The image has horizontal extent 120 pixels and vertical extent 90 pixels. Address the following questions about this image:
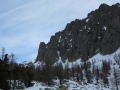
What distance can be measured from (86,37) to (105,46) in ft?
101

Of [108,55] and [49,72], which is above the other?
[108,55]

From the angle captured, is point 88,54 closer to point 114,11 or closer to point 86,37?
point 86,37

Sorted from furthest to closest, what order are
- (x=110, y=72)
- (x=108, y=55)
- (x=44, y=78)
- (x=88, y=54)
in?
(x=88, y=54)
(x=108, y=55)
(x=110, y=72)
(x=44, y=78)

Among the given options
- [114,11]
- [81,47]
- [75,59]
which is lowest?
[75,59]

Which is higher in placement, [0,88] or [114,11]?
[114,11]

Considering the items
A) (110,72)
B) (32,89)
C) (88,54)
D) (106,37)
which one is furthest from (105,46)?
(32,89)

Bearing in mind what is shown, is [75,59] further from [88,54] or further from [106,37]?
[106,37]

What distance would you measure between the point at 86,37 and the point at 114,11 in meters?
39.5

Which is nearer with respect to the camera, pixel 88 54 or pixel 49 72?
pixel 49 72

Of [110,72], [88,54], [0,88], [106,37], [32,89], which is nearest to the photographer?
[0,88]

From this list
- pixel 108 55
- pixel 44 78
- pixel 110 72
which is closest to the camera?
pixel 44 78

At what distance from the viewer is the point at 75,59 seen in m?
188

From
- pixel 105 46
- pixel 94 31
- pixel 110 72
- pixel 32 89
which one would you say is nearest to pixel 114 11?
pixel 94 31

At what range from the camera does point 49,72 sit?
4872 centimetres
